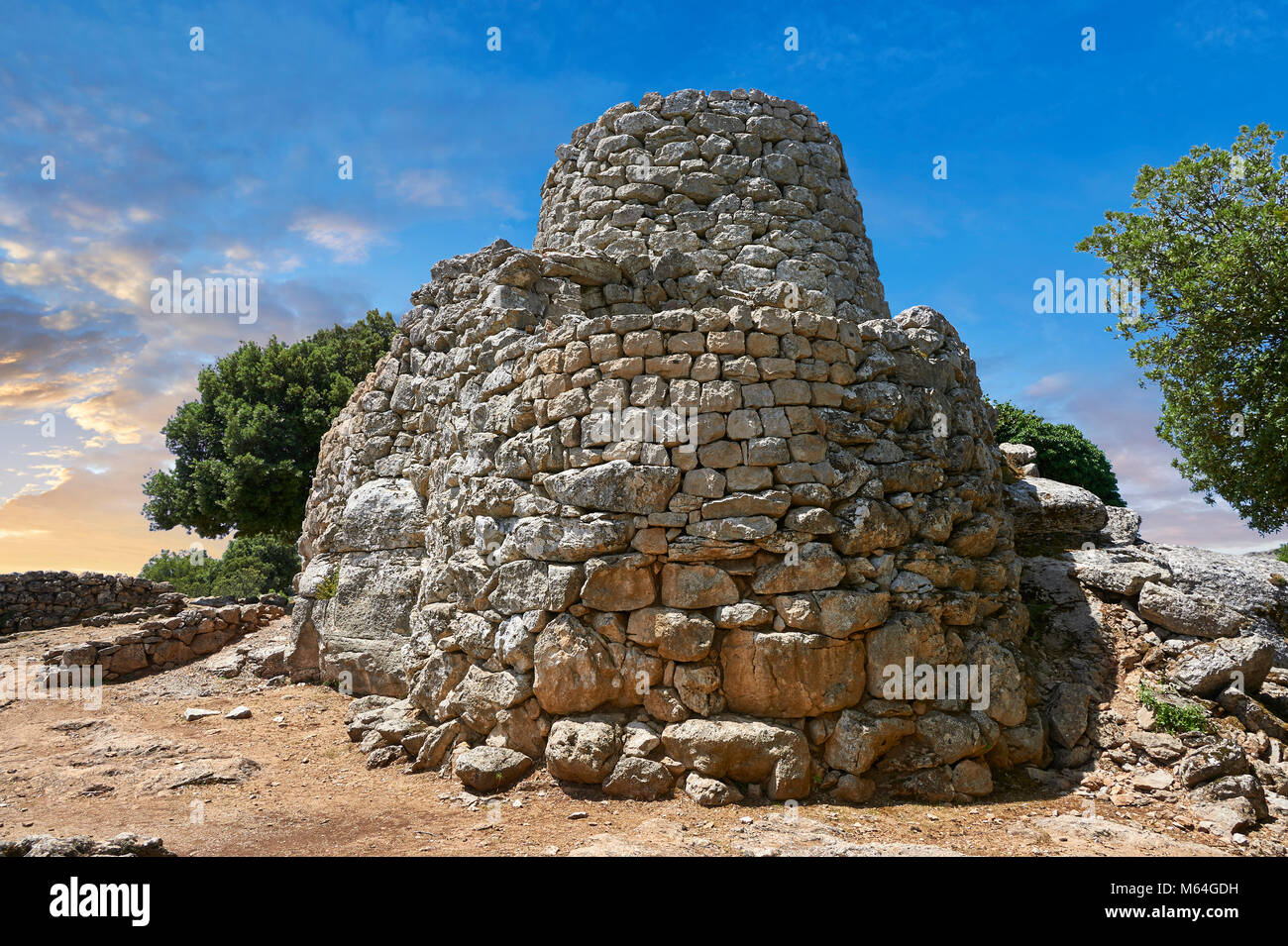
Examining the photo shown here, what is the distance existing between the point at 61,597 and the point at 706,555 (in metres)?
14.8

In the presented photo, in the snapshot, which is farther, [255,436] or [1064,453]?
[255,436]

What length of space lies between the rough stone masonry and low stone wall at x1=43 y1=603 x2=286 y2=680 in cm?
516

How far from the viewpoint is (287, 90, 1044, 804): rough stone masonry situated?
226 inches

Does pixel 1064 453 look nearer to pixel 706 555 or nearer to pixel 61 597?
pixel 706 555

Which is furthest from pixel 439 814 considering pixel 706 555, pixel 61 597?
pixel 61 597

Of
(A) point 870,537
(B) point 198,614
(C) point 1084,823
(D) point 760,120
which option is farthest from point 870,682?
(B) point 198,614

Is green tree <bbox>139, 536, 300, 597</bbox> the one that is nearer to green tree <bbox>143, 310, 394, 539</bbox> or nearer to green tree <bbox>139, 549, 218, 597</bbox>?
green tree <bbox>139, 549, 218, 597</bbox>

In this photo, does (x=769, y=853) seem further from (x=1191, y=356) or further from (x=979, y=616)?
(x=1191, y=356)

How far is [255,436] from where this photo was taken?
17844 millimetres

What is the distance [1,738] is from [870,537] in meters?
9.35

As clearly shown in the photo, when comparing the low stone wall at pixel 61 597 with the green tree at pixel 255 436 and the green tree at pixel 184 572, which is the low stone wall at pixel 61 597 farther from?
the green tree at pixel 184 572

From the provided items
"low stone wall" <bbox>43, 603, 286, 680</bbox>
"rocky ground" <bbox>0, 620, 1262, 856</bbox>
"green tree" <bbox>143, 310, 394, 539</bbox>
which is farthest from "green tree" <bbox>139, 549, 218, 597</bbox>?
"rocky ground" <bbox>0, 620, 1262, 856</bbox>

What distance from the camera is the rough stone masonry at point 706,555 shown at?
5.75 metres

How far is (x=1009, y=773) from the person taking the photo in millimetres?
6090
